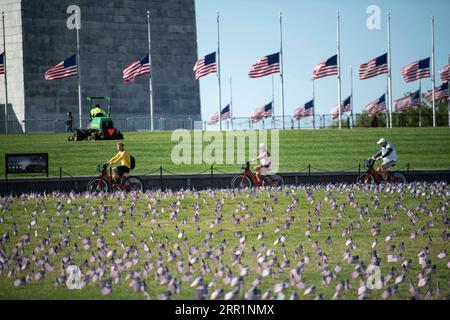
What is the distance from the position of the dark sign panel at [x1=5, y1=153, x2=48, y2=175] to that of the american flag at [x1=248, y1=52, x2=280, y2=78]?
22.7 m

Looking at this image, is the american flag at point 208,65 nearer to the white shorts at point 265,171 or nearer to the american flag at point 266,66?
the american flag at point 266,66

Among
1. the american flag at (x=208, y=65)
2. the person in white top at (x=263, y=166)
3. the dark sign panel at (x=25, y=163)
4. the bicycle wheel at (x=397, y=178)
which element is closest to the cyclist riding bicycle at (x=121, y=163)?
the dark sign panel at (x=25, y=163)

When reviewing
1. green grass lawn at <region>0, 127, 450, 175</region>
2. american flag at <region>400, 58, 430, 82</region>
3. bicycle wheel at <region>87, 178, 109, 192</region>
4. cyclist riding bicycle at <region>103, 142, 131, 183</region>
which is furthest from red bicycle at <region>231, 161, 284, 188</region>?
american flag at <region>400, 58, 430, 82</region>

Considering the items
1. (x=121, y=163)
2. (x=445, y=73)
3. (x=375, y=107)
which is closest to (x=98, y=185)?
(x=121, y=163)

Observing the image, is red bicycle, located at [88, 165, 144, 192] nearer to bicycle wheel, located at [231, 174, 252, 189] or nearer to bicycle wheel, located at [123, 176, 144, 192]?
bicycle wheel, located at [123, 176, 144, 192]

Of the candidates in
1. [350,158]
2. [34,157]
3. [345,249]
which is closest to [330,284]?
[345,249]

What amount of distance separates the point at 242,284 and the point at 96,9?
55432 millimetres

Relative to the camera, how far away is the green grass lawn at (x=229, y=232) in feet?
38.4

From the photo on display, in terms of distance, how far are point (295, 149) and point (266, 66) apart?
8.53 meters

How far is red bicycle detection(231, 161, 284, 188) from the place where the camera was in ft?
86.9

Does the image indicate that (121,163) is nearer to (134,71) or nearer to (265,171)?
(265,171)

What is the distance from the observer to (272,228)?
17406mm

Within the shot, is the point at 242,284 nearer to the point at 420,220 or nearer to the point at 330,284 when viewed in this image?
the point at 330,284

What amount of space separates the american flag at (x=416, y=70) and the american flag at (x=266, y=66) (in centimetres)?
771
